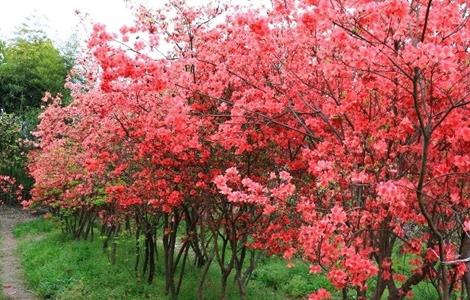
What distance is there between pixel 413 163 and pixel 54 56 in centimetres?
2632

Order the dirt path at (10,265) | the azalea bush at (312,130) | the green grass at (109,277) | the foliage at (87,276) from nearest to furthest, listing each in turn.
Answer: the azalea bush at (312,130), the foliage at (87,276), the green grass at (109,277), the dirt path at (10,265)

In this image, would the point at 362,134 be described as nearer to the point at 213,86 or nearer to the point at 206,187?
the point at 213,86

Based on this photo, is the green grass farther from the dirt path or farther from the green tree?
the green tree

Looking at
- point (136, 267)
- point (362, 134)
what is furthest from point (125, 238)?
point (362, 134)

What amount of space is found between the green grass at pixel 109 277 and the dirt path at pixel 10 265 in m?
0.24

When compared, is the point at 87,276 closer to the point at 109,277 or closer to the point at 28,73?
the point at 109,277

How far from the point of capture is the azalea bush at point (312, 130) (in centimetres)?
486

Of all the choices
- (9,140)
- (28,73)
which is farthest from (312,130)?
(28,73)

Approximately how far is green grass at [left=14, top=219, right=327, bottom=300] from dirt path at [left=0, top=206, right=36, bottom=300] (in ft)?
0.79

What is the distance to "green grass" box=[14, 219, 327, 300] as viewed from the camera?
35.9 feet

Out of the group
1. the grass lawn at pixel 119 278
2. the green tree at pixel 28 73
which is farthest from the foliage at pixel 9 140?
the grass lawn at pixel 119 278

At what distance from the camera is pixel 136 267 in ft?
42.2

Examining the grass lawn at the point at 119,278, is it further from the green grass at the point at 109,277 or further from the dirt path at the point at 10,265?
the dirt path at the point at 10,265

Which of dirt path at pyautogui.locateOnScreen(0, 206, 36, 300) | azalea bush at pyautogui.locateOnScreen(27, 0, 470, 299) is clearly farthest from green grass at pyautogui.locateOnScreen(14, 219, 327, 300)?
azalea bush at pyautogui.locateOnScreen(27, 0, 470, 299)
